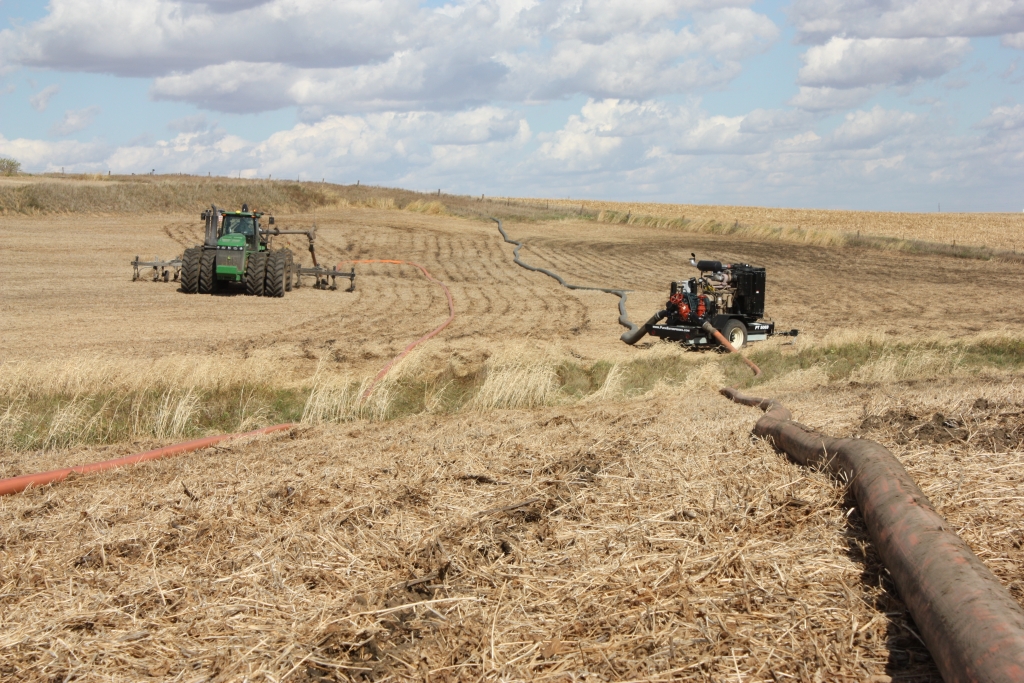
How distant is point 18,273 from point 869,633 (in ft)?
82.1

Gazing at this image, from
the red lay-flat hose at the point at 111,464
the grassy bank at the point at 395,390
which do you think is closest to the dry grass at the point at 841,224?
the grassy bank at the point at 395,390

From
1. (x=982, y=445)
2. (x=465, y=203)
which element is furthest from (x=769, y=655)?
(x=465, y=203)

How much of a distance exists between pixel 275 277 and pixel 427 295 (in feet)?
12.8

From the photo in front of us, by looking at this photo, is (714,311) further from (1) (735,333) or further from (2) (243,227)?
(2) (243,227)

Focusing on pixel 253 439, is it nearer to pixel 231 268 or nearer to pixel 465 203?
pixel 231 268

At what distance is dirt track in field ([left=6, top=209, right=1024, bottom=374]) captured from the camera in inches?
595

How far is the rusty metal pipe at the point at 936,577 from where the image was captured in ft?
8.89

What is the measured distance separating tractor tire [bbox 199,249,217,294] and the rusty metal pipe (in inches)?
743

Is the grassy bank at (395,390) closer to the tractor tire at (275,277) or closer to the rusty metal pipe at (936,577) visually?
the rusty metal pipe at (936,577)

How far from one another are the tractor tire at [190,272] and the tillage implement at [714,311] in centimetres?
1104

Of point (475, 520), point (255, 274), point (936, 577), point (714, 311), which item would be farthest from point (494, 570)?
point (255, 274)

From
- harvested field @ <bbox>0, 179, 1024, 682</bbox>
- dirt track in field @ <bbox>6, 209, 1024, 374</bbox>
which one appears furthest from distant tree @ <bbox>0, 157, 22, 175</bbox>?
harvested field @ <bbox>0, 179, 1024, 682</bbox>

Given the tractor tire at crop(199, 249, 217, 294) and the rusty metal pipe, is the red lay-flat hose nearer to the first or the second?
the rusty metal pipe

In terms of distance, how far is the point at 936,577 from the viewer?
3.17 meters
